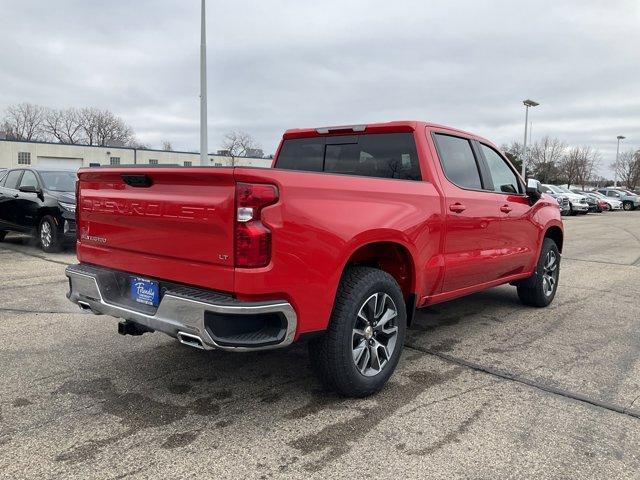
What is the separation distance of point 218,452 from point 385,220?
1740mm

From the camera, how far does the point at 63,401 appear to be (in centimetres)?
341

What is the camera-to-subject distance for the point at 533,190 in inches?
223

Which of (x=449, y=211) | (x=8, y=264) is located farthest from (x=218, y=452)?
(x=8, y=264)

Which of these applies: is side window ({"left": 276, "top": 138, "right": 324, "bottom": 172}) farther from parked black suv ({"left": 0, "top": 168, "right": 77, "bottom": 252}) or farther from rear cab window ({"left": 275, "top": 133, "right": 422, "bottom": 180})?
parked black suv ({"left": 0, "top": 168, "right": 77, "bottom": 252})

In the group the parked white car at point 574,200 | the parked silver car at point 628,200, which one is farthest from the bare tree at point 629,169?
the parked white car at point 574,200

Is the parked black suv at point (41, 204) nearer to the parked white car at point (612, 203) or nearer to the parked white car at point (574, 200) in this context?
the parked white car at point (574, 200)

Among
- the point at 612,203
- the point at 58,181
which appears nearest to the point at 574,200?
the point at 612,203

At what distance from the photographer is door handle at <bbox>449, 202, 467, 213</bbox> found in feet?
14.1

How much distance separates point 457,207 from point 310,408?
2.03 metres

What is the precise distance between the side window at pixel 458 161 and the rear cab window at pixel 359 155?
32cm

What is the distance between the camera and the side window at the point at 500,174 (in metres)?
5.21

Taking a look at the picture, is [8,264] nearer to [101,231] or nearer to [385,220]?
[101,231]

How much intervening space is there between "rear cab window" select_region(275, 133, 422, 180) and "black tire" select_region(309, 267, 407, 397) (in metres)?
1.10

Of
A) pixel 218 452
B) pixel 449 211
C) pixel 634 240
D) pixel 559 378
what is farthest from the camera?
pixel 634 240
